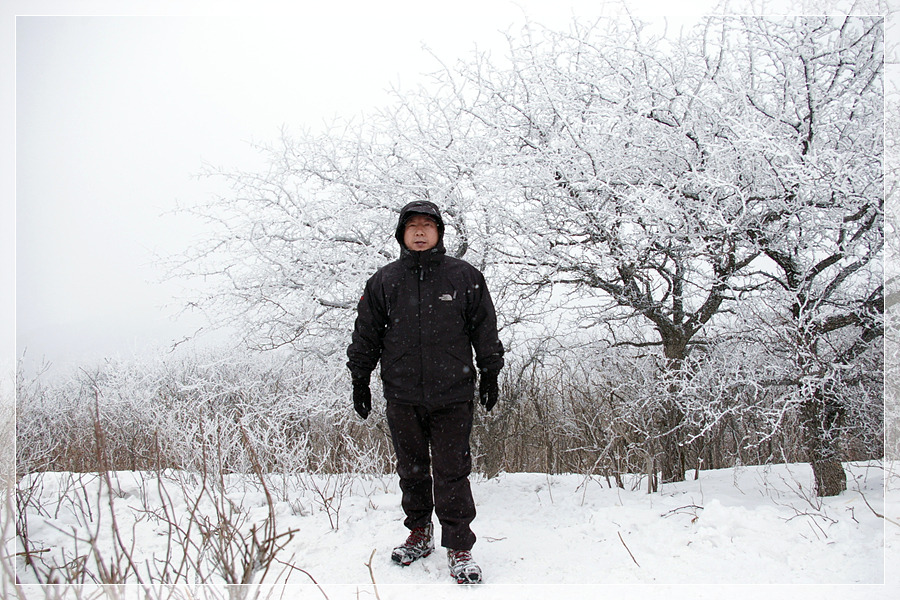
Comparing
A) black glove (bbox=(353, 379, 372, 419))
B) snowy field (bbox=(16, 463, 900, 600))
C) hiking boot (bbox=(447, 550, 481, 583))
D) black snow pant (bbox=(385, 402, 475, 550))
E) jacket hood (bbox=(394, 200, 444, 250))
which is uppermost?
jacket hood (bbox=(394, 200, 444, 250))

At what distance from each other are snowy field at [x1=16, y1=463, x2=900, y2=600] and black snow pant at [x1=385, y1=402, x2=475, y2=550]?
0.24m

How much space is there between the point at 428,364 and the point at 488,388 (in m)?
0.40

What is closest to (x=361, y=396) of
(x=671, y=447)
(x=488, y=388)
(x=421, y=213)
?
(x=488, y=388)

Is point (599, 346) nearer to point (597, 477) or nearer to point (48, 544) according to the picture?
point (597, 477)

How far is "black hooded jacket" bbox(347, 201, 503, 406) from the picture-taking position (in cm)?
284

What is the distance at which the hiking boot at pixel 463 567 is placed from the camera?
2576 mm

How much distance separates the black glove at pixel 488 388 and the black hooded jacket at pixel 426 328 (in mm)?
54

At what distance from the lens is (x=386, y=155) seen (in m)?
4.80

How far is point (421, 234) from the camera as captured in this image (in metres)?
2.99

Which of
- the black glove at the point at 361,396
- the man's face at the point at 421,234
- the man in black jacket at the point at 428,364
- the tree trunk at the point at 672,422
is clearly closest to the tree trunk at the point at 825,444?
the tree trunk at the point at 672,422

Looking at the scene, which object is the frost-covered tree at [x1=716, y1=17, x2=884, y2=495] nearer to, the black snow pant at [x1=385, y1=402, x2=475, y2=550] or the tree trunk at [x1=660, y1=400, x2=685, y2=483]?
the tree trunk at [x1=660, y1=400, x2=685, y2=483]

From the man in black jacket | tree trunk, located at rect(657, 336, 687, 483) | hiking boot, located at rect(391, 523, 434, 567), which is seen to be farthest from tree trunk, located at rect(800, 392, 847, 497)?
hiking boot, located at rect(391, 523, 434, 567)

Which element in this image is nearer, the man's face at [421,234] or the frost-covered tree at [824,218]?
the man's face at [421,234]

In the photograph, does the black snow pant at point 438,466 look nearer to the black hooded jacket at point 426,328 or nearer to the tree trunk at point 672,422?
the black hooded jacket at point 426,328
